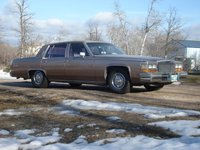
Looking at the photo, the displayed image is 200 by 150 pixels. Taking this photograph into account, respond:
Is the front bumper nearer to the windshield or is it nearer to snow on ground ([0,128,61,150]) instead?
the windshield

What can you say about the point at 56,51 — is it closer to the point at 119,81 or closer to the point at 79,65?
the point at 79,65

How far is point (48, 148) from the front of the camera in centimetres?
555

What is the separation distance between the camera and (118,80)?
37.3 ft

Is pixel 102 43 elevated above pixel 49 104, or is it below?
above

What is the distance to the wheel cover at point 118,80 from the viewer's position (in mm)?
11289

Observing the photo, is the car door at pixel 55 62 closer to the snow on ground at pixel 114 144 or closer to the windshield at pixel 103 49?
the windshield at pixel 103 49

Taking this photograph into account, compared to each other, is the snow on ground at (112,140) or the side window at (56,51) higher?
the side window at (56,51)

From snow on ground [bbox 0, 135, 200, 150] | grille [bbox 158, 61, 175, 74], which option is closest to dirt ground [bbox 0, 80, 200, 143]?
snow on ground [bbox 0, 135, 200, 150]

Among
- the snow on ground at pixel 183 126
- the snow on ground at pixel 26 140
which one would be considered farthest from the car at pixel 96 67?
the snow on ground at pixel 26 140

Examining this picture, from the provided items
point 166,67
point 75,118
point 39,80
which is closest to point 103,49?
point 166,67

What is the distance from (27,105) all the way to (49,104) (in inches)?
18.6

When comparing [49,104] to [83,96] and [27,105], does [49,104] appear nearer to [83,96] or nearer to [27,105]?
[27,105]

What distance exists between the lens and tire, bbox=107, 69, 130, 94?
11227 mm

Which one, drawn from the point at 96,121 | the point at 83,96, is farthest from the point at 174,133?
the point at 83,96
